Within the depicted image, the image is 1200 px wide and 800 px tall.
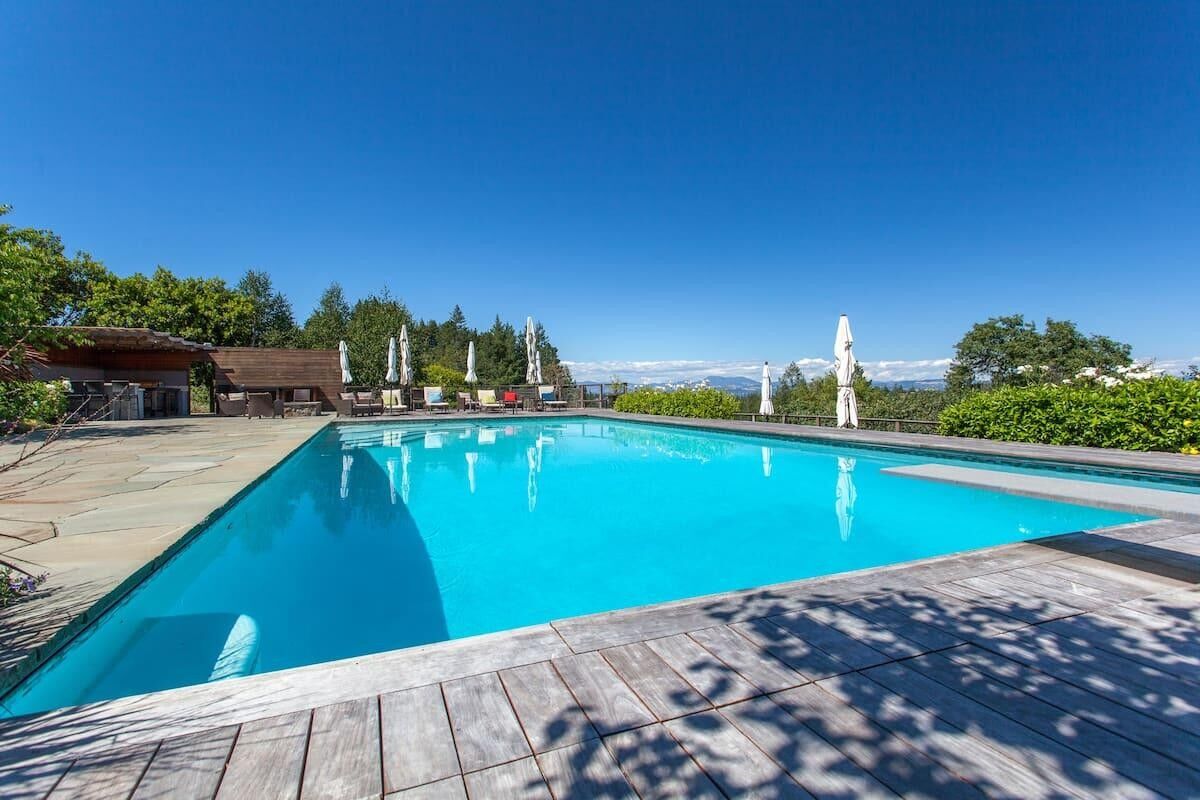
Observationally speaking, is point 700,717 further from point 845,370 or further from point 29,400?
point 845,370

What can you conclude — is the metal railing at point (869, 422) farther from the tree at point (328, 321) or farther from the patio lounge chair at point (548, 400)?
the tree at point (328, 321)

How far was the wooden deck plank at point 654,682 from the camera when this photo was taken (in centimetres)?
141

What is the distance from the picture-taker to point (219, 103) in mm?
10461

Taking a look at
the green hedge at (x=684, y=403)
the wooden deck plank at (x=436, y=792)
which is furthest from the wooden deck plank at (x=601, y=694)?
the green hedge at (x=684, y=403)

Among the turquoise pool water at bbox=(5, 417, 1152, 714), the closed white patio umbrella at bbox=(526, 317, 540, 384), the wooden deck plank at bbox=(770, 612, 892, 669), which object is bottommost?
the turquoise pool water at bbox=(5, 417, 1152, 714)

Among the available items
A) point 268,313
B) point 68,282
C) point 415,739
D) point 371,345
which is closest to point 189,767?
point 415,739

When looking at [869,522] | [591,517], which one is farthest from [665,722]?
[869,522]

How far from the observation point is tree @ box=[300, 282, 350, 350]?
25092mm

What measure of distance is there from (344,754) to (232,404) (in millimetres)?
16431

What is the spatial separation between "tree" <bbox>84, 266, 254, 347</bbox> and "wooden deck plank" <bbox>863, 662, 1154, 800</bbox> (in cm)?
2546

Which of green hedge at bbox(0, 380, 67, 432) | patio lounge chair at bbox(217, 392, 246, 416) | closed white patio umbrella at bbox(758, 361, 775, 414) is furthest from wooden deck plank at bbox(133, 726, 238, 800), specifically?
patio lounge chair at bbox(217, 392, 246, 416)

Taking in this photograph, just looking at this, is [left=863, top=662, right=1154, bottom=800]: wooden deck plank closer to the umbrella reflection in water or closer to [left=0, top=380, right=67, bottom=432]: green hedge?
the umbrella reflection in water

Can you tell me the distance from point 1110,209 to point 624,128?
14510 millimetres

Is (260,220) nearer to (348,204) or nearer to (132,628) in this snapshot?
(348,204)
